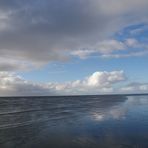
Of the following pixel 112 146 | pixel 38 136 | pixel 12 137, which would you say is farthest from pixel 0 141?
pixel 112 146

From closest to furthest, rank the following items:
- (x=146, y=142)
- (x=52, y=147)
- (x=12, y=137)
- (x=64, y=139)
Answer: (x=52, y=147)
(x=146, y=142)
(x=64, y=139)
(x=12, y=137)

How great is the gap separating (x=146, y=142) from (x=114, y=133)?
4.28m

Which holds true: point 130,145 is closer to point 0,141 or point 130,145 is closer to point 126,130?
point 126,130

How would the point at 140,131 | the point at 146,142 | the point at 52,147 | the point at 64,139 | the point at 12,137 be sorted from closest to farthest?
the point at 52,147 < the point at 146,142 < the point at 64,139 < the point at 12,137 < the point at 140,131

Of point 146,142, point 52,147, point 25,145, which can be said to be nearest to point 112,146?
point 146,142

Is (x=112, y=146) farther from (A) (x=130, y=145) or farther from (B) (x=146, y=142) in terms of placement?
(B) (x=146, y=142)

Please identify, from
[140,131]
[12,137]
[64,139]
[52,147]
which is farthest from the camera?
[140,131]

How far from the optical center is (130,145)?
18.7 metres

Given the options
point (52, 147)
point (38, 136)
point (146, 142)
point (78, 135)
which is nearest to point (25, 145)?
point (52, 147)

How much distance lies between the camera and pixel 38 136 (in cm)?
2300

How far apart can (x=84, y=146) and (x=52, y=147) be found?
2.51 metres

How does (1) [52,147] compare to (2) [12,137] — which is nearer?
(1) [52,147]

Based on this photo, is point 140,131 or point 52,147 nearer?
point 52,147

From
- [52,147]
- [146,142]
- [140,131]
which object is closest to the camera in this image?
[52,147]
